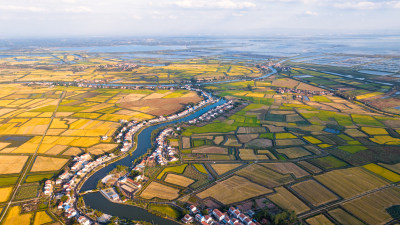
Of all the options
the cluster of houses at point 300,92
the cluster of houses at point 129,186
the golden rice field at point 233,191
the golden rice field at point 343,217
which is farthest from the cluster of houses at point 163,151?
the cluster of houses at point 300,92

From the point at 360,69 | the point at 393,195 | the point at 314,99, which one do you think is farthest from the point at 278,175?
the point at 360,69

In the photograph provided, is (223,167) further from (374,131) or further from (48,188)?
(374,131)

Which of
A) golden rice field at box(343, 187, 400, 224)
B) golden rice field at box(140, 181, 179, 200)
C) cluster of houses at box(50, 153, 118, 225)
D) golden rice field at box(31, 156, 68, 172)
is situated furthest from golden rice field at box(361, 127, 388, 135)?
golden rice field at box(31, 156, 68, 172)

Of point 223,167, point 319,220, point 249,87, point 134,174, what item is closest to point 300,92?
point 249,87

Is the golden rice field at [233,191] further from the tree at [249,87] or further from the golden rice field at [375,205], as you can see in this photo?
the tree at [249,87]

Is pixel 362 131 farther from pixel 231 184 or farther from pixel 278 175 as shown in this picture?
pixel 231 184

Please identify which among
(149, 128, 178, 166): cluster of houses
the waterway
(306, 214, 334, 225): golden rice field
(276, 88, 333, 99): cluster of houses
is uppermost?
(276, 88, 333, 99): cluster of houses

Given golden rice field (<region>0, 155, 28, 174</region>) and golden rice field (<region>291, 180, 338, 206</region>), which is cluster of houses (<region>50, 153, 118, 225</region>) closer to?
golden rice field (<region>0, 155, 28, 174</region>)
